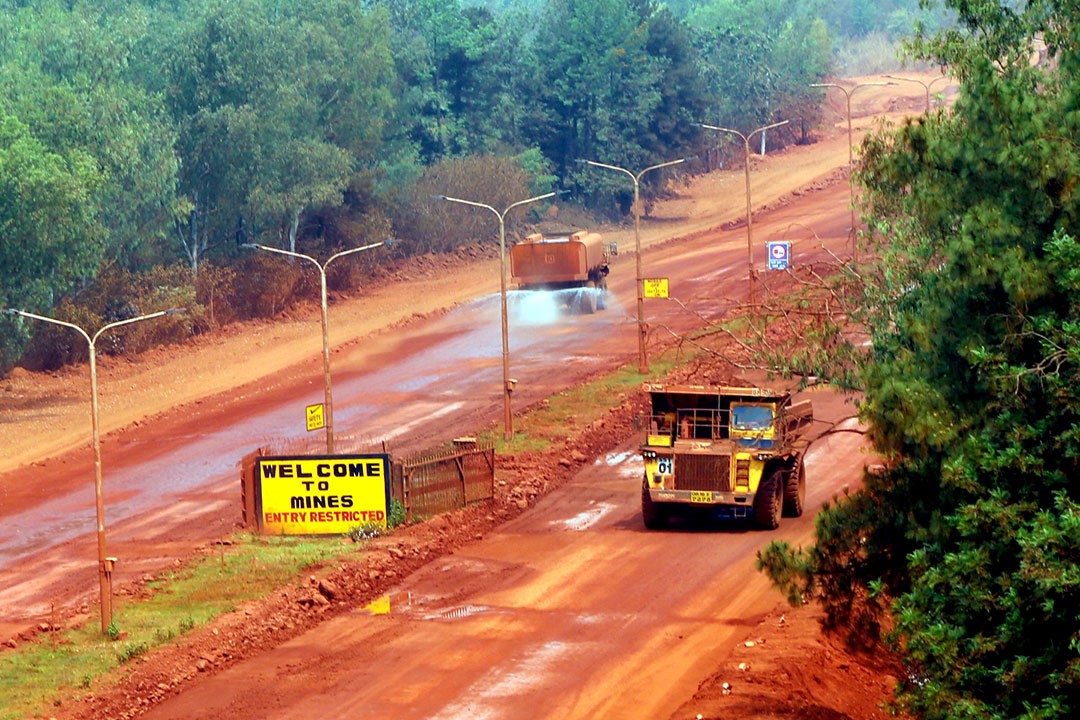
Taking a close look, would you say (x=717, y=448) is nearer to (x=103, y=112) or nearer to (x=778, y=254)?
(x=778, y=254)

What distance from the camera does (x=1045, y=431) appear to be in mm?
15625

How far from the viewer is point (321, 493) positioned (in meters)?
33.5

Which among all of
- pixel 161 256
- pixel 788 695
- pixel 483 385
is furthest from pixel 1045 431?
pixel 161 256

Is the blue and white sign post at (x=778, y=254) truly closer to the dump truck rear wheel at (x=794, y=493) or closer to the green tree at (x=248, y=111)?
the dump truck rear wheel at (x=794, y=493)

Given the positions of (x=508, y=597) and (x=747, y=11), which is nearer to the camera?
(x=508, y=597)

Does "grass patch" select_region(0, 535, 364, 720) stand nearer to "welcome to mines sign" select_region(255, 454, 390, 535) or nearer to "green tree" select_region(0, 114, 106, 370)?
"welcome to mines sign" select_region(255, 454, 390, 535)

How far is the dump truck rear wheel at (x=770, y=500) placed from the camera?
3155 cm

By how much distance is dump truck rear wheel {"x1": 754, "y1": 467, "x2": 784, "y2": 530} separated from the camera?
104ft

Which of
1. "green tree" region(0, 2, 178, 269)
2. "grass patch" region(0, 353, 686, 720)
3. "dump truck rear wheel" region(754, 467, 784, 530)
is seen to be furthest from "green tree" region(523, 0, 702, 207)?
"grass patch" region(0, 353, 686, 720)

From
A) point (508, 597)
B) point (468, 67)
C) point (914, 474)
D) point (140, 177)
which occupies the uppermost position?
point (468, 67)

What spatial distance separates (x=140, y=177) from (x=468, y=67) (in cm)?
3296

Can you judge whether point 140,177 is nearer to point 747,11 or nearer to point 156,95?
point 156,95

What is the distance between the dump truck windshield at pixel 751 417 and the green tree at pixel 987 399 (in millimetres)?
11572

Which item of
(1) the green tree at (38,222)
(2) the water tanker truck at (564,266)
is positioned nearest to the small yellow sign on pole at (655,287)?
(2) the water tanker truck at (564,266)
